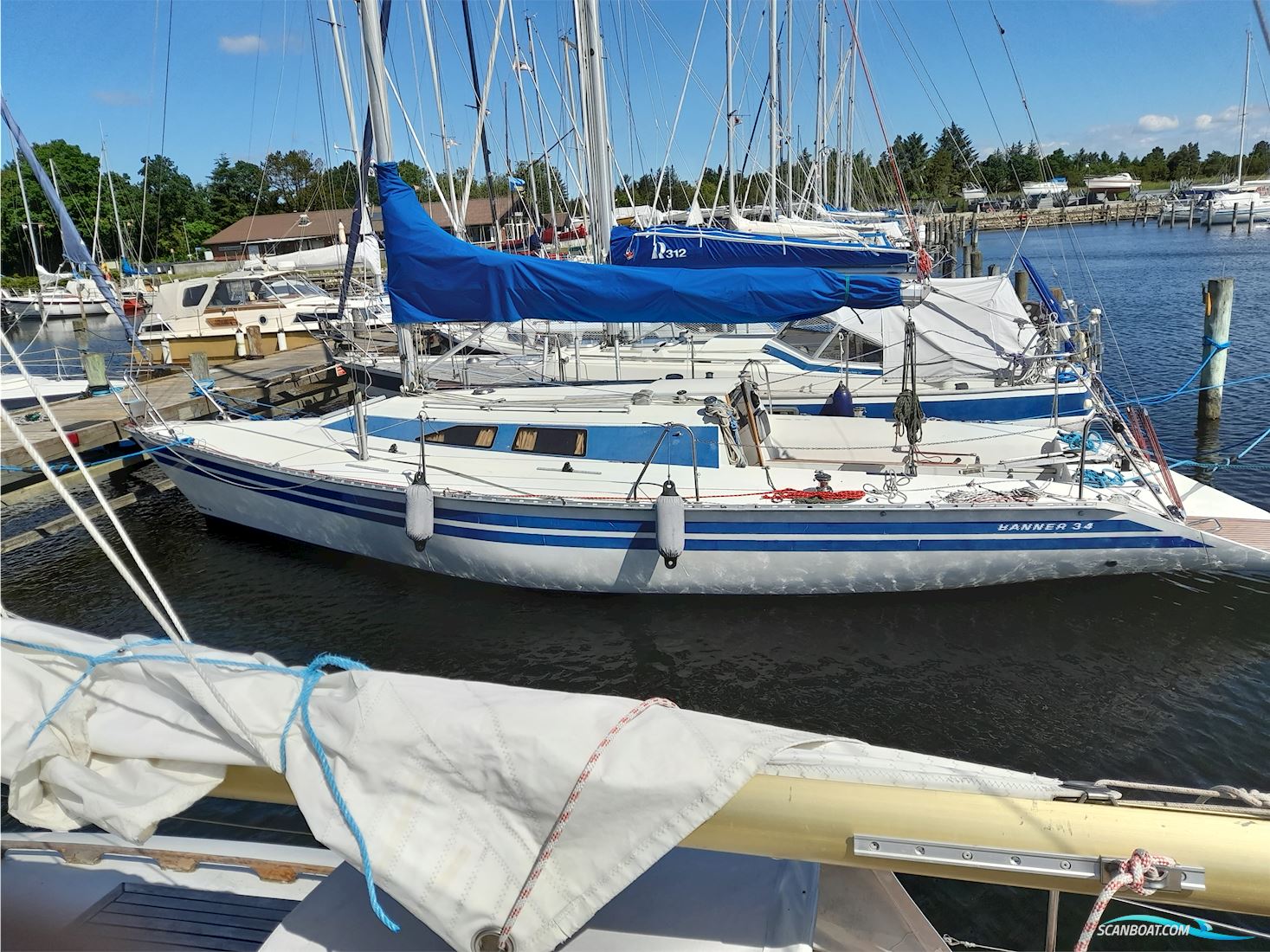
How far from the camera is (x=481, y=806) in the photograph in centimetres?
256

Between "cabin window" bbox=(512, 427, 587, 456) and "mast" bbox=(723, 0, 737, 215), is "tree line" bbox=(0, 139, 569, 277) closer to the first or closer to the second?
"mast" bbox=(723, 0, 737, 215)

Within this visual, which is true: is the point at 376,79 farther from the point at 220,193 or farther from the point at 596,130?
the point at 220,193

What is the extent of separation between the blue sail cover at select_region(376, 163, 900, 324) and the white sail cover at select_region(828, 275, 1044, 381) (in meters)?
4.91

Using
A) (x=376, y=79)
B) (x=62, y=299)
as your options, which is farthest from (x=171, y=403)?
(x=62, y=299)

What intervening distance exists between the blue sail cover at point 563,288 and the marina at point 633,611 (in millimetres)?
A: 43

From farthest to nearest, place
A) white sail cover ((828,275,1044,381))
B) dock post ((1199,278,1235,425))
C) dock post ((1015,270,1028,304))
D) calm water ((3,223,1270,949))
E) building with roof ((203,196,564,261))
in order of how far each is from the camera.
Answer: building with roof ((203,196,564,261))
dock post ((1015,270,1028,304))
dock post ((1199,278,1235,425))
white sail cover ((828,275,1044,381))
calm water ((3,223,1270,949))

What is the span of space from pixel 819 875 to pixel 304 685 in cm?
204

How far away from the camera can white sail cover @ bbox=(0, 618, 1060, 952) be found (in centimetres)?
245

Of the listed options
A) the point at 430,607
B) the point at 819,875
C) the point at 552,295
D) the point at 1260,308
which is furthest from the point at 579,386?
the point at 1260,308

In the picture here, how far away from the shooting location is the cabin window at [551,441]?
1050 centimetres

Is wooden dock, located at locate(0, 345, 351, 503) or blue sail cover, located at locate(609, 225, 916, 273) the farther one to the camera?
blue sail cover, located at locate(609, 225, 916, 273)

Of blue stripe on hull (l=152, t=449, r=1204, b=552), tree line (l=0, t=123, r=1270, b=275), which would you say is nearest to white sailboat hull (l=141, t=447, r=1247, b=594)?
blue stripe on hull (l=152, t=449, r=1204, b=552)

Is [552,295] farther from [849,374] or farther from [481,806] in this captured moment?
[481,806]

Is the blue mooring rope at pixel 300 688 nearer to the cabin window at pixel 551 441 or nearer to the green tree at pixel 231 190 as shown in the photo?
the cabin window at pixel 551 441
